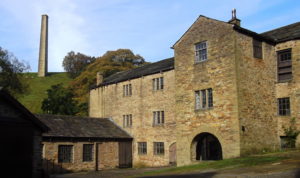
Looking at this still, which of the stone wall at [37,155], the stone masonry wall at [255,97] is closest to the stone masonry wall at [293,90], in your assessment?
the stone masonry wall at [255,97]

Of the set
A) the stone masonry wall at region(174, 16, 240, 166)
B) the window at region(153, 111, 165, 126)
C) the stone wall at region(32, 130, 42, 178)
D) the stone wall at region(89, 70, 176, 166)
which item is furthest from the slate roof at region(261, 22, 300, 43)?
the stone wall at region(32, 130, 42, 178)

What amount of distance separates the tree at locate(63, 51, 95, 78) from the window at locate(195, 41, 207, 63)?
66200 millimetres

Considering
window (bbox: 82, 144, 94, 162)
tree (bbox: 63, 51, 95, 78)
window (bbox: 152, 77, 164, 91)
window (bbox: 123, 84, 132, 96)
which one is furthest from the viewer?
tree (bbox: 63, 51, 95, 78)

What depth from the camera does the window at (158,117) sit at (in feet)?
99.0

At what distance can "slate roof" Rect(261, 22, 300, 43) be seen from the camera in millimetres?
24062

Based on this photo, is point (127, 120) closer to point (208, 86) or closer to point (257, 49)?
point (208, 86)

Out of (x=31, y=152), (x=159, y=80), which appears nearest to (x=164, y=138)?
(x=159, y=80)

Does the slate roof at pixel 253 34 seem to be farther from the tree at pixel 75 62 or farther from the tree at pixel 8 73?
the tree at pixel 75 62

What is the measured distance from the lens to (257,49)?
24.0 meters

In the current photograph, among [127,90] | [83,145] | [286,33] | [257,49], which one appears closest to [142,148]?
[83,145]

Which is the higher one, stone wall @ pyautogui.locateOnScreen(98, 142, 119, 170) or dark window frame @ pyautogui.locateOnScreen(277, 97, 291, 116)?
dark window frame @ pyautogui.locateOnScreen(277, 97, 291, 116)

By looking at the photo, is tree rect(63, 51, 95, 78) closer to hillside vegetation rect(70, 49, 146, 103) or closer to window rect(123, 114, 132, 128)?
hillside vegetation rect(70, 49, 146, 103)

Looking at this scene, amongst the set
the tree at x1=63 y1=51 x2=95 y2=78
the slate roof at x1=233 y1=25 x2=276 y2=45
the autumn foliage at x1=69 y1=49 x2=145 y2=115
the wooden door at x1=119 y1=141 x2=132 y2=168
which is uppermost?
the tree at x1=63 y1=51 x2=95 y2=78

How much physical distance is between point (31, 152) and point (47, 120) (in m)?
12.3
